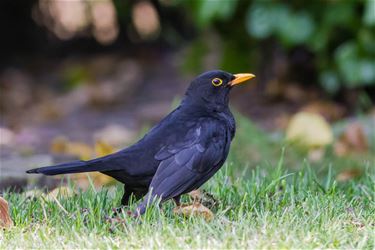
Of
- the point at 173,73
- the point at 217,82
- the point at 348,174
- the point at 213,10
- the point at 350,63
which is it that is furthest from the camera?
the point at 173,73

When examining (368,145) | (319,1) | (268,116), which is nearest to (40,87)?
(268,116)

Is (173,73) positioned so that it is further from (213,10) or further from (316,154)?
(316,154)

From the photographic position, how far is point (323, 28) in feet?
28.7

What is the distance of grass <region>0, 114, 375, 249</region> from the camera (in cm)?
373

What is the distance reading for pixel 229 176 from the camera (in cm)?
545

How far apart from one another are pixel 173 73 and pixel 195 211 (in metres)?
8.38

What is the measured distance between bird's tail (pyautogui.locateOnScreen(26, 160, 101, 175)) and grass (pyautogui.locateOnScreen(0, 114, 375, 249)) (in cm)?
21

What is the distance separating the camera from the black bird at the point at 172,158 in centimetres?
430

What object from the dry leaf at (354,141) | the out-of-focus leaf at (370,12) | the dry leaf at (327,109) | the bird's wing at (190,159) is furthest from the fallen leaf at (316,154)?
the bird's wing at (190,159)

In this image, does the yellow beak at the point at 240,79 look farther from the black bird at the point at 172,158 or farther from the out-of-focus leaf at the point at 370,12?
the out-of-focus leaf at the point at 370,12

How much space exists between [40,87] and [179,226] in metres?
9.16

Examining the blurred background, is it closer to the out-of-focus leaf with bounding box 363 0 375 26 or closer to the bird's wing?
the out-of-focus leaf with bounding box 363 0 375 26

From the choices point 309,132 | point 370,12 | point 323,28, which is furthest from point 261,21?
point 309,132

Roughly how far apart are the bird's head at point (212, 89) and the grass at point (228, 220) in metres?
0.51
